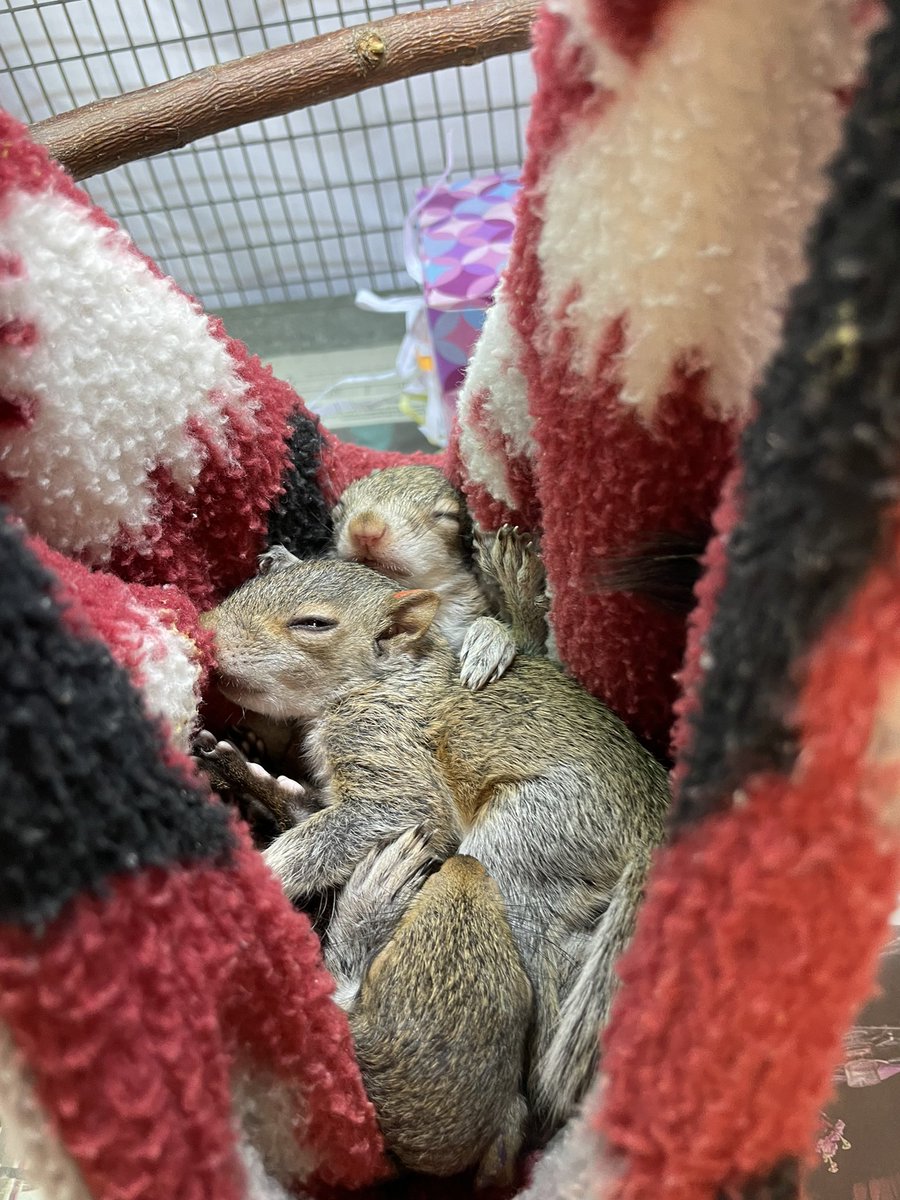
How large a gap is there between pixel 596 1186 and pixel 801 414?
1.39 feet

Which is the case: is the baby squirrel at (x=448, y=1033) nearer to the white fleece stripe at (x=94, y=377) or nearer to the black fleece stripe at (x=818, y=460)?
the black fleece stripe at (x=818, y=460)

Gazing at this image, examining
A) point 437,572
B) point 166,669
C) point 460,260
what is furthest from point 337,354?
point 166,669

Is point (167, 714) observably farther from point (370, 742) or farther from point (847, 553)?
point (847, 553)

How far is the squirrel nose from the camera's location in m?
1.05

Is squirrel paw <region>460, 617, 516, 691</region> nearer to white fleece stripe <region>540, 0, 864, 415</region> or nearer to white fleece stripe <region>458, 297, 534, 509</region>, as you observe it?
white fleece stripe <region>458, 297, 534, 509</region>

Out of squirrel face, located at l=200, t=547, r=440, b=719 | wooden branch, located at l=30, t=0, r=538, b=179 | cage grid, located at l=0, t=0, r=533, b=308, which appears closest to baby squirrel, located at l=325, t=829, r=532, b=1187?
squirrel face, located at l=200, t=547, r=440, b=719

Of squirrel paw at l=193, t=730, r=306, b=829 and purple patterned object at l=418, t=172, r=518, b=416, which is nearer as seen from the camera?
squirrel paw at l=193, t=730, r=306, b=829

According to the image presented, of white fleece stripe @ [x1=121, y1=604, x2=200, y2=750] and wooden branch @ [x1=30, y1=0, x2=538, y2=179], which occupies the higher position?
wooden branch @ [x1=30, y1=0, x2=538, y2=179]

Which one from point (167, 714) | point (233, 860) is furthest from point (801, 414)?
point (167, 714)

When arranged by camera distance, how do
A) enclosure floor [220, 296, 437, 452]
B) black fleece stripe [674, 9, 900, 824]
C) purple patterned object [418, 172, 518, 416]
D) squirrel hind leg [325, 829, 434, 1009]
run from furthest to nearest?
enclosure floor [220, 296, 437, 452]
purple patterned object [418, 172, 518, 416]
squirrel hind leg [325, 829, 434, 1009]
black fleece stripe [674, 9, 900, 824]

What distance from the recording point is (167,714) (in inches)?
26.7

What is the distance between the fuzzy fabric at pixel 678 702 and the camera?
1.22 feet

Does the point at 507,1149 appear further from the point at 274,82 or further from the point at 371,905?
the point at 274,82

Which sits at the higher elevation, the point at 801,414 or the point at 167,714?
the point at 801,414
